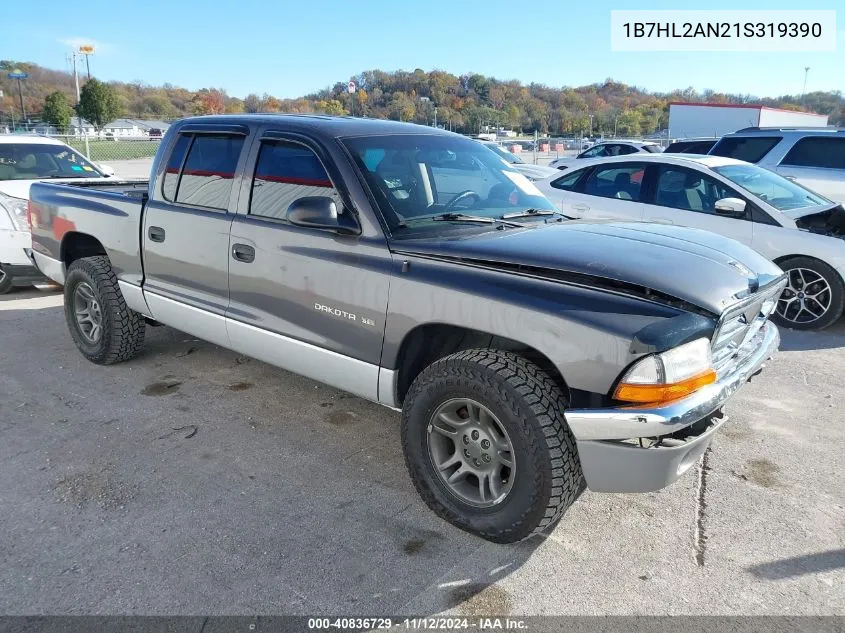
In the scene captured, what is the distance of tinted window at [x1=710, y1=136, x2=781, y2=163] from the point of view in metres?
9.58

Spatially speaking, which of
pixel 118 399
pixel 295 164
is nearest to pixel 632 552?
pixel 295 164

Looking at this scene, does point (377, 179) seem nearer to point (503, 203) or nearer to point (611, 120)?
point (503, 203)

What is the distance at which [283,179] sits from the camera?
12.3ft

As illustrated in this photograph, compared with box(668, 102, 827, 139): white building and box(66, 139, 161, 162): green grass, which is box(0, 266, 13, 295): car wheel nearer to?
box(66, 139, 161, 162): green grass

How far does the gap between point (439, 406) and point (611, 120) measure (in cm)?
7201

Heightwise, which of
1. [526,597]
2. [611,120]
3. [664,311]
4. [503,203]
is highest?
[611,120]

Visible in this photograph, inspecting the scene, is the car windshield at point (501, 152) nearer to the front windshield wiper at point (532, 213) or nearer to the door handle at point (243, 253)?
the front windshield wiper at point (532, 213)

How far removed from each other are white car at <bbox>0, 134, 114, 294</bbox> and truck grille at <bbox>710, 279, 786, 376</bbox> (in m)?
6.38

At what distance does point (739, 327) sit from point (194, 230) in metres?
3.10

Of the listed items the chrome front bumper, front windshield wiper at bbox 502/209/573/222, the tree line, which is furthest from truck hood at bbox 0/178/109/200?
the tree line

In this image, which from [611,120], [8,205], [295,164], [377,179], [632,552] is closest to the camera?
[632,552]

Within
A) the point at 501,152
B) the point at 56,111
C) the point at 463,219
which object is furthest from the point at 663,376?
the point at 56,111

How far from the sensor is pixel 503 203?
383 cm

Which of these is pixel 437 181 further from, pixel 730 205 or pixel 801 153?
pixel 801 153
